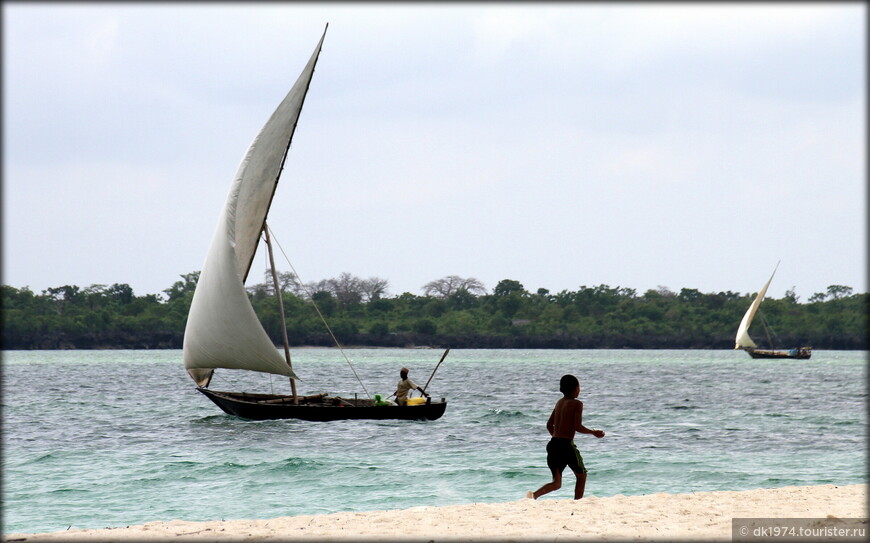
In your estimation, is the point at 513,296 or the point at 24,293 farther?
A: the point at 513,296

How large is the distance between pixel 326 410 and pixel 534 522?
17.0m

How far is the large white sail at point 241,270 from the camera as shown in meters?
24.9

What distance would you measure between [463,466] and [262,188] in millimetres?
11112

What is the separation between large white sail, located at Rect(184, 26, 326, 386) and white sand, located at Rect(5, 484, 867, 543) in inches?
509

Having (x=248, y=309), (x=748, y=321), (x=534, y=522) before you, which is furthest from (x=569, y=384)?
(x=748, y=321)

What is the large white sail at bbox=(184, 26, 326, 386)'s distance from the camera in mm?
24891

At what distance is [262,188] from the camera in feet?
89.2

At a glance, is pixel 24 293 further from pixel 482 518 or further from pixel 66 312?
pixel 482 518

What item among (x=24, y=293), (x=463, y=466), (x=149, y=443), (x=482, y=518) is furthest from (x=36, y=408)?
(x=24, y=293)

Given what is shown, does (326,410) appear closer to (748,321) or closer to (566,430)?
(566,430)

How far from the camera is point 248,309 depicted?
24.9 metres

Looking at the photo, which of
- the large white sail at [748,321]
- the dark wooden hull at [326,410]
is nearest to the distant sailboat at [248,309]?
the dark wooden hull at [326,410]

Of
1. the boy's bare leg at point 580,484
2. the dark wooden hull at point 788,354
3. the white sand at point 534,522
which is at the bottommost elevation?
the dark wooden hull at point 788,354

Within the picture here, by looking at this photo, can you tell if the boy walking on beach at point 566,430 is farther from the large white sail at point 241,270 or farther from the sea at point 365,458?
the large white sail at point 241,270
